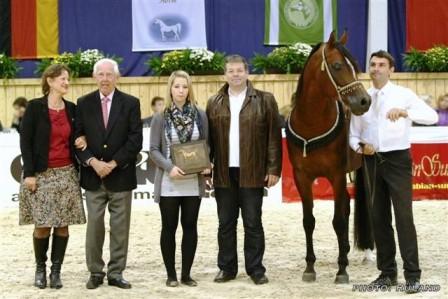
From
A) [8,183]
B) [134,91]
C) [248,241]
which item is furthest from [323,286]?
[134,91]

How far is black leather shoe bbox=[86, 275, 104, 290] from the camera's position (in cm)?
620

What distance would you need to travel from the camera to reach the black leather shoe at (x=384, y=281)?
6066 millimetres

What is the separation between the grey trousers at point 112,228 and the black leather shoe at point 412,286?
7.42 ft

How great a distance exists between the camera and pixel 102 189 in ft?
20.6

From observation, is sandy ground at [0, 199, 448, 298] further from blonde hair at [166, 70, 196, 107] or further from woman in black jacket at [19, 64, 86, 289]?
blonde hair at [166, 70, 196, 107]

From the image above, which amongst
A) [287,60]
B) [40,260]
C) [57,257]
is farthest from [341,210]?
[287,60]

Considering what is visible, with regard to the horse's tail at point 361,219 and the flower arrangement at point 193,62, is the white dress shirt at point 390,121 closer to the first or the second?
the horse's tail at point 361,219

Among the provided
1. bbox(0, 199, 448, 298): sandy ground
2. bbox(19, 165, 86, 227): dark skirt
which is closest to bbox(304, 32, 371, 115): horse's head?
bbox(0, 199, 448, 298): sandy ground

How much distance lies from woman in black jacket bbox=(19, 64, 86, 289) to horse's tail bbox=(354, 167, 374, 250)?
103 inches

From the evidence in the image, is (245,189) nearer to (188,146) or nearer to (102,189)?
(188,146)

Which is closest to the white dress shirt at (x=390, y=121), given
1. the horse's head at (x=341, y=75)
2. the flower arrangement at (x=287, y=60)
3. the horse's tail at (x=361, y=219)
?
the horse's head at (x=341, y=75)

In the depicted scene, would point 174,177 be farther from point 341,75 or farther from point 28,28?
point 28,28

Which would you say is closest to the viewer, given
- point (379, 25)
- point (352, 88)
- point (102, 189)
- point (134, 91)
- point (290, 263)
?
point (352, 88)

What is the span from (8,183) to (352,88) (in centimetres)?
676
